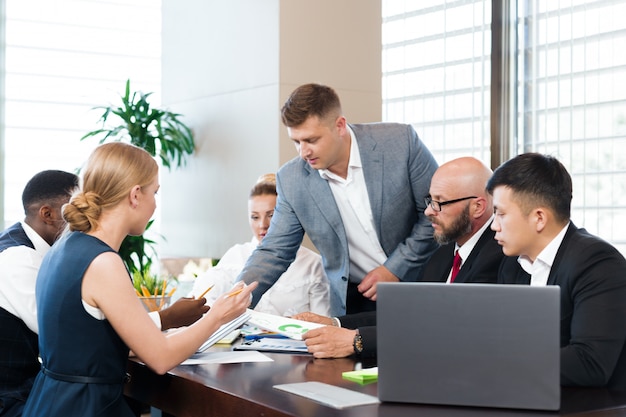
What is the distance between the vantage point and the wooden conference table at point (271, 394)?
1.81 meters

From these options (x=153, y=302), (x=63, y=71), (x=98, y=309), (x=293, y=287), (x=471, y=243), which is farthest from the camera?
(x=63, y=71)

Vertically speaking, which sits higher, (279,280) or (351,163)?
(351,163)

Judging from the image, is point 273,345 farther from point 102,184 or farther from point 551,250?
point 551,250

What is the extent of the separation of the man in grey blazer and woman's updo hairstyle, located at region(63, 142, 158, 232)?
120cm

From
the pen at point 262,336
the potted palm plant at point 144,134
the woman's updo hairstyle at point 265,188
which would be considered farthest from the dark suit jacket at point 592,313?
the potted palm plant at point 144,134

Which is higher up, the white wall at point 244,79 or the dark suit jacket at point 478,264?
the white wall at point 244,79

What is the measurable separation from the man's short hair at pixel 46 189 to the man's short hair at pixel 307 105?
0.88 meters

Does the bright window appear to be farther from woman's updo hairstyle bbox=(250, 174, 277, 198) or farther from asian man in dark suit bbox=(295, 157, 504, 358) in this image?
asian man in dark suit bbox=(295, 157, 504, 358)

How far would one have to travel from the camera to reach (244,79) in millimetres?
5035

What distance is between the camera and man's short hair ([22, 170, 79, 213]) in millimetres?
2729

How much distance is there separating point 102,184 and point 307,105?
1.18 meters

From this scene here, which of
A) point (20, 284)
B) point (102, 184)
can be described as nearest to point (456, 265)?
point (102, 184)

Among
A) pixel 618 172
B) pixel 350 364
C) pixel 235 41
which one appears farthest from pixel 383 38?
pixel 350 364

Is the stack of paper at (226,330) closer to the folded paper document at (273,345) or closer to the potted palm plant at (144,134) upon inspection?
the folded paper document at (273,345)
